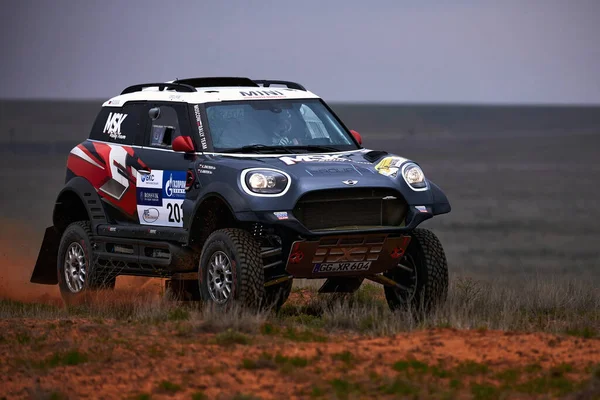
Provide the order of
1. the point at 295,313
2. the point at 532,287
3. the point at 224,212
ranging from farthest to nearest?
the point at 532,287 < the point at 295,313 < the point at 224,212

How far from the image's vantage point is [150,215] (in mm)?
14195

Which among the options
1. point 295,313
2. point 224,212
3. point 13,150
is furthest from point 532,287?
point 13,150

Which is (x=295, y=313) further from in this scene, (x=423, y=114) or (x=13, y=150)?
(x=423, y=114)

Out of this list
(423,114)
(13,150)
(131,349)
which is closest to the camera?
(131,349)

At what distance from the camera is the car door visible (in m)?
13.8

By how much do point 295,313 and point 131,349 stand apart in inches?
150

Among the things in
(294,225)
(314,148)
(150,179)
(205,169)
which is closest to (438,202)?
(314,148)

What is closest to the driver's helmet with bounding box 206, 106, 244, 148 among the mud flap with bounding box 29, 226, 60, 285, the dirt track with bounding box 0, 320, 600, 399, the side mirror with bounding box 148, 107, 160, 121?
the side mirror with bounding box 148, 107, 160, 121

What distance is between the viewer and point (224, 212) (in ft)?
44.5

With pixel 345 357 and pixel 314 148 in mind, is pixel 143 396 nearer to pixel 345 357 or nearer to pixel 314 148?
Result: pixel 345 357

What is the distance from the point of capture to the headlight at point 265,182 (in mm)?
12617

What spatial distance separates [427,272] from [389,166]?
1.08m

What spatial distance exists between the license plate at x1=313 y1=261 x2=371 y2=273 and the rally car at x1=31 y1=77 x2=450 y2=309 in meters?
0.01

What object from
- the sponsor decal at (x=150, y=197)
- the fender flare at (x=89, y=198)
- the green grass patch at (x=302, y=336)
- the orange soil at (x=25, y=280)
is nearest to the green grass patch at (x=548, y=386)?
the green grass patch at (x=302, y=336)
